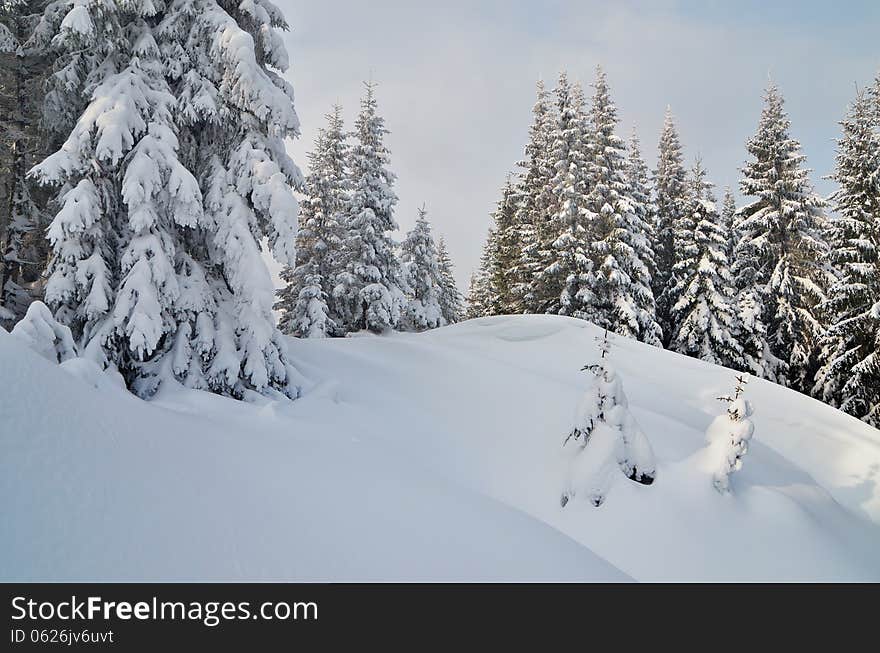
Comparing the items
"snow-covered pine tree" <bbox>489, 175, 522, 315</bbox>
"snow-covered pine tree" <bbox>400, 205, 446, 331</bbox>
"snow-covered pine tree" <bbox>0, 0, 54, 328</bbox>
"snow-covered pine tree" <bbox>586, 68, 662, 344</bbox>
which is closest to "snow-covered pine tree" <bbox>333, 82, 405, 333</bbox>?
"snow-covered pine tree" <bbox>400, 205, 446, 331</bbox>

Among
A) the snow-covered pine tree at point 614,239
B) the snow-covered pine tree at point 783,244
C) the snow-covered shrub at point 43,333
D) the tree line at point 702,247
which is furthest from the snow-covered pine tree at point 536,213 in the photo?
the snow-covered shrub at point 43,333

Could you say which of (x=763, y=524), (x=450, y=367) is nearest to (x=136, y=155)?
(x=450, y=367)

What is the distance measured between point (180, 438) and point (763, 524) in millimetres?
8092

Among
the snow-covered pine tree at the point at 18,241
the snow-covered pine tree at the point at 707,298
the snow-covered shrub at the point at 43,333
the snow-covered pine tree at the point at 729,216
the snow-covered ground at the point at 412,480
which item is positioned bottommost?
the snow-covered ground at the point at 412,480

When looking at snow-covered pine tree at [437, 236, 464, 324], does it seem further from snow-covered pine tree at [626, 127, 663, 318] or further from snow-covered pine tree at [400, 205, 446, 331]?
snow-covered pine tree at [626, 127, 663, 318]

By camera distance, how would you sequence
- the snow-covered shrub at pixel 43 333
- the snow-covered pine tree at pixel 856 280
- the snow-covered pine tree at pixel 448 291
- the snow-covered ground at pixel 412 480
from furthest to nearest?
1. the snow-covered pine tree at pixel 448 291
2. the snow-covered pine tree at pixel 856 280
3. the snow-covered shrub at pixel 43 333
4. the snow-covered ground at pixel 412 480

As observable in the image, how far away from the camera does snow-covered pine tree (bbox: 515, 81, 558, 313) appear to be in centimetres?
2575

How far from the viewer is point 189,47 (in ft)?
29.6

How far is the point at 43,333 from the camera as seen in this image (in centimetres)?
568

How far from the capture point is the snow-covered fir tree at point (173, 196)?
7.85m

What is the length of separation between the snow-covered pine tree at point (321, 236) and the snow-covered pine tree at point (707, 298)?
1664 centimetres

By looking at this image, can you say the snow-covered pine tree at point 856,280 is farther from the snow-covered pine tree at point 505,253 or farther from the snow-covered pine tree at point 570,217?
the snow-covered pine tree at point 505,253

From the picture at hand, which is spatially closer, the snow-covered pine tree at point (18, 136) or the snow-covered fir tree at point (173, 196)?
the snow-covered fir tree at point (173, 196)
